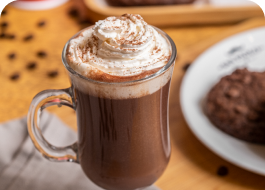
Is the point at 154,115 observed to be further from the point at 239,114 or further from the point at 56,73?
the point at 56,73

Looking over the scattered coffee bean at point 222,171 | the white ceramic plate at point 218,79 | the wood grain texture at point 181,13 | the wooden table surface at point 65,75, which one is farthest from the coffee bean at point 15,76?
the scattered coffee bean at point 222,171

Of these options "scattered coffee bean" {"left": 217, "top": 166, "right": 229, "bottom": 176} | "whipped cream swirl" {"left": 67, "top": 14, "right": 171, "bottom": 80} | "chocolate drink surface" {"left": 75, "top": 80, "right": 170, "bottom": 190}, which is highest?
"whipped cream swirl" {"left": 67, "top": 14, "right": 171, "bottom": 80}

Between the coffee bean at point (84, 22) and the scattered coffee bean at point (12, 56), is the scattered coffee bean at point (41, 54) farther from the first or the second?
the coffee bean at point (84, 22)

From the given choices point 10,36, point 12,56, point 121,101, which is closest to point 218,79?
point 121,101

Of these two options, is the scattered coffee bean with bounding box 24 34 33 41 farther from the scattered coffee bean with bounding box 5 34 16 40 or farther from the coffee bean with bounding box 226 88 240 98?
the coffee bean with bounding box 226 88 240 98

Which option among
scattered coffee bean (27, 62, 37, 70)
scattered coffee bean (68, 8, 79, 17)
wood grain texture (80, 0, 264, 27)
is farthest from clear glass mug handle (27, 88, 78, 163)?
scattered coffee bean (68, 8, 79, 17)

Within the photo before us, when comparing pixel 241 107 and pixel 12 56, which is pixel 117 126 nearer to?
pixel 241 107
